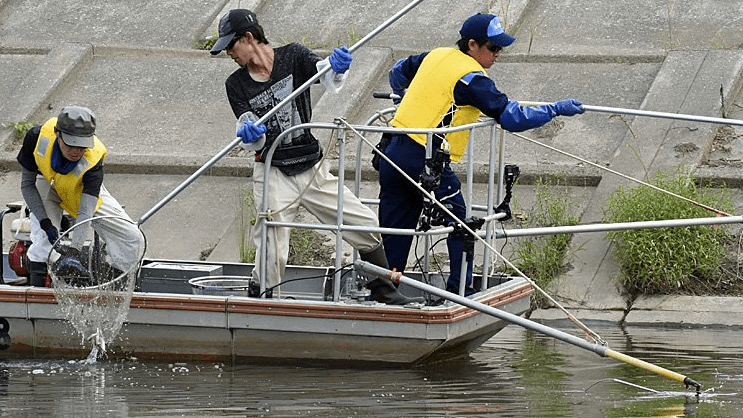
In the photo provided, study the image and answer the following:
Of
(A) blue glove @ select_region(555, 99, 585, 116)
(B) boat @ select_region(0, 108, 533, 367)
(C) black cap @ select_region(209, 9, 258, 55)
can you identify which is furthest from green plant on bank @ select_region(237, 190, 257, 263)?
(A) blue glove @ select_region(555, 99, 585, 116)

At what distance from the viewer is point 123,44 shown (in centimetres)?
1411

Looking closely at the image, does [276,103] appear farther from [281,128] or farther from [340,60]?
[340,60]

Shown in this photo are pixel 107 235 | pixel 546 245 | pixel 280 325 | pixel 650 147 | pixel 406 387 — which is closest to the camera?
pixel 406 387

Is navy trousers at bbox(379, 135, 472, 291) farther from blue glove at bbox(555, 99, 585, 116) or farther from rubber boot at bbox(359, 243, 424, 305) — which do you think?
blue glove at bbox(555, 99, 585, 116)

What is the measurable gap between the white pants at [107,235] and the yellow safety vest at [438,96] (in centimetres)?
176

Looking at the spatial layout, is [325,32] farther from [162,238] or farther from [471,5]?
[162,238]

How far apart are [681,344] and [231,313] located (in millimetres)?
2889

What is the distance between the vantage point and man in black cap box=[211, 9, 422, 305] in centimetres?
793

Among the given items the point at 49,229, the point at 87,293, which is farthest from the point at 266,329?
the point at 49,229

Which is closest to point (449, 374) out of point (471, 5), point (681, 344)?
point (681, 344)

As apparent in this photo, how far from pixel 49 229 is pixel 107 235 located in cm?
35

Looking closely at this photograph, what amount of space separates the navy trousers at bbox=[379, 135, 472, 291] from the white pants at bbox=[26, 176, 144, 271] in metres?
1.50

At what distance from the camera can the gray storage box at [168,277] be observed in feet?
29.5

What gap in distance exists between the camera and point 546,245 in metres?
9.96
